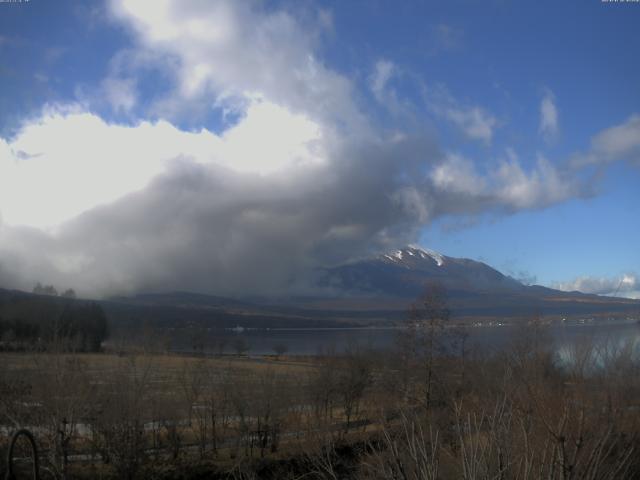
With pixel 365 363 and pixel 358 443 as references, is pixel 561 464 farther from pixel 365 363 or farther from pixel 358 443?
pixel 365 363

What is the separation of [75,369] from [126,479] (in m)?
7.14

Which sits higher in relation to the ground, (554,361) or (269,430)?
(554,361)

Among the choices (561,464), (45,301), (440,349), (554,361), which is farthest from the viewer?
(45,301)

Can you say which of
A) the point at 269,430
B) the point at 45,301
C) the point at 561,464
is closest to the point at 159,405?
the point at 269,430

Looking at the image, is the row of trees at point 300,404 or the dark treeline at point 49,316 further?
the dark treeline at point 49,316

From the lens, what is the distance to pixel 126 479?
33.1m

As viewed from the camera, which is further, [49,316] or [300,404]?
[49,316]

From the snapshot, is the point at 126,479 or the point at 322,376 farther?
the point at 322,376

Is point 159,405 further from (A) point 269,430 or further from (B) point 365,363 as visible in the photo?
(B) point 365,363

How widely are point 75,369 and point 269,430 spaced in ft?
50.6

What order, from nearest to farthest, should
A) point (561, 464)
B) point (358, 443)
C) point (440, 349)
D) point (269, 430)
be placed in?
1. point (561, 464)
2. point (358, 443)
3. point (269, 430)
4. point (440, 349)

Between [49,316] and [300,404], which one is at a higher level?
[49,316]

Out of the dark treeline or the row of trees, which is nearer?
the row of trees

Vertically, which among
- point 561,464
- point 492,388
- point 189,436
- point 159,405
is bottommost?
point 189,436
